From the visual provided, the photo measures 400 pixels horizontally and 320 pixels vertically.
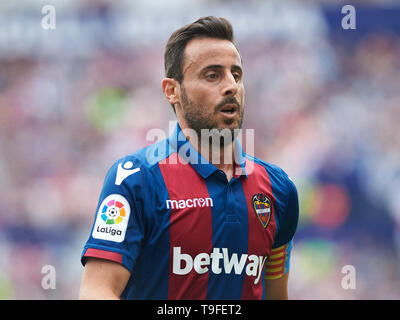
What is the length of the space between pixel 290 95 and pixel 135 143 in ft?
8.33

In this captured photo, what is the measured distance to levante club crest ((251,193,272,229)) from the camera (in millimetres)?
2332

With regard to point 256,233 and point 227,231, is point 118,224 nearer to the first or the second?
point 227,231

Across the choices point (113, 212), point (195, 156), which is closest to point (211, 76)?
point (195, 156)

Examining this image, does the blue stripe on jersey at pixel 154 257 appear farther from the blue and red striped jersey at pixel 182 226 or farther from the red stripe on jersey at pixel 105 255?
the red stripe on jersey at pixel 105 255

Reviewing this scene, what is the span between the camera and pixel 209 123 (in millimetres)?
2309

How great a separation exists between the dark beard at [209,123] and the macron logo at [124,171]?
38 cm

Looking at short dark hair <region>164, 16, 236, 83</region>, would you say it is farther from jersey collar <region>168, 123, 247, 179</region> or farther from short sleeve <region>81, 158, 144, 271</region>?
short sleeve <region>81, 158, 144, 271</region>

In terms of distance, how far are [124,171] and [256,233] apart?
2.24 feet

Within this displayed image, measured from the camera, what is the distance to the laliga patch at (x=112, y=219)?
2020mm

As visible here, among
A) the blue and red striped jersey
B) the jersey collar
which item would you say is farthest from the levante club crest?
the jersey collar

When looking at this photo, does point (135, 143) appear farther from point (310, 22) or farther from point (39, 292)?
point (310, 22)

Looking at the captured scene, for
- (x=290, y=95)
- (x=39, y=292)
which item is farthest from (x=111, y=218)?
(x=290, y=95)

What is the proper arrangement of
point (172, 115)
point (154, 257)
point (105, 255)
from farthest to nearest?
point (172, 115), point (154, 257), point (105, 255)
